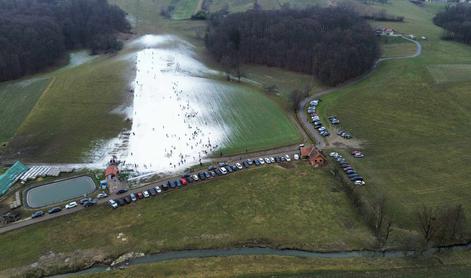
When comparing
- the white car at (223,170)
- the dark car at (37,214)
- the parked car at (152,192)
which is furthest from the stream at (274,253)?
the white car at (223,170)

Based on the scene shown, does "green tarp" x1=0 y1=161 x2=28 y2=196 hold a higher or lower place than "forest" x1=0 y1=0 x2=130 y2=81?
lower

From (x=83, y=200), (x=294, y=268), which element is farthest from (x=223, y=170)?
(x=294, y=268)

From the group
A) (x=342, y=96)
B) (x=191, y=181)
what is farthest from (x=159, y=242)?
(x=342, y=96)

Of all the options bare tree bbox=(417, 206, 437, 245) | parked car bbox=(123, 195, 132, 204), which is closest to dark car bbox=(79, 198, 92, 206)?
parked car bbox=(123, 195, 132, 204)

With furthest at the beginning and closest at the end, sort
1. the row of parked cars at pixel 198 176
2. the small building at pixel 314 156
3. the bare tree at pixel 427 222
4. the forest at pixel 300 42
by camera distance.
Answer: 1. the forest at pixel 300 42
2. the small building at pixel 314 156
3. the row of parked cars at pixel 198 176
4. the bare tree at pixel 427 222

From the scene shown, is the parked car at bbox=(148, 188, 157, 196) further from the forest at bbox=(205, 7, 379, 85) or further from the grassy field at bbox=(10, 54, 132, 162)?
the forest at bbox=(205, 7, 379, 85)

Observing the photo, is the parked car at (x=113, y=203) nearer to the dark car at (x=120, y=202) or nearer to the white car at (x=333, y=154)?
the dark car at (x=120, y=202)
